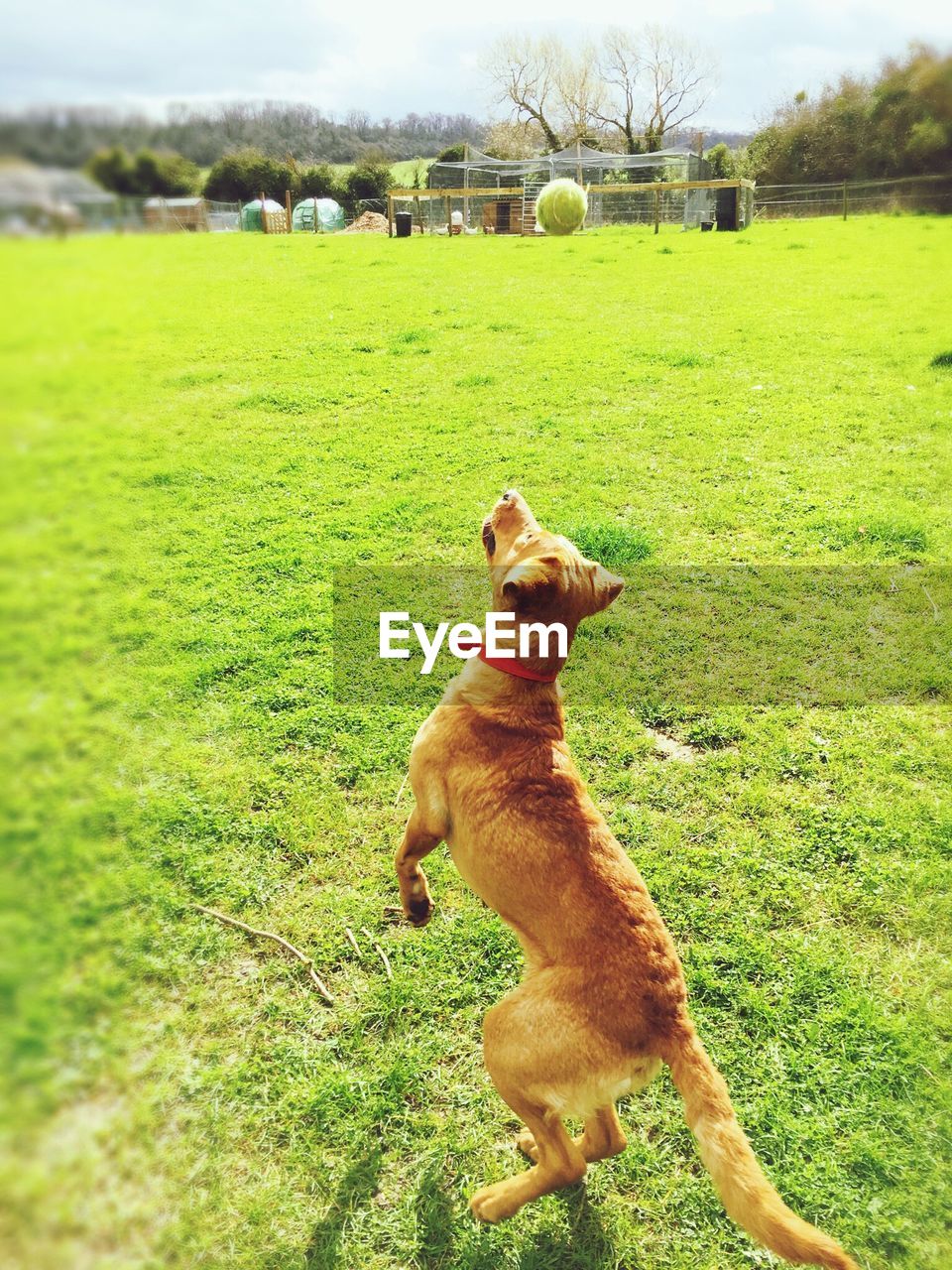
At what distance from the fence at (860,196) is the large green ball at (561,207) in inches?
166

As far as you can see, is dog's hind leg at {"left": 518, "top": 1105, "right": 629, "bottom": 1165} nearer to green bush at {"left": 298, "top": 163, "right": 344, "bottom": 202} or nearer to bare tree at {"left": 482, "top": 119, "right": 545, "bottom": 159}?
green bush at {"left": 298, "top": 163, "right": 344, "bottom": 202}

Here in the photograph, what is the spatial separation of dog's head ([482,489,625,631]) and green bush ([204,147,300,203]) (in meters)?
0.81

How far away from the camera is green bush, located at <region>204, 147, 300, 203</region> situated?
91 cm

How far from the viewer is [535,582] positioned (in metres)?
1.72

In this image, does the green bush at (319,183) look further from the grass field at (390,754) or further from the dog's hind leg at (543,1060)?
the dog's hind leg at (543,1060)

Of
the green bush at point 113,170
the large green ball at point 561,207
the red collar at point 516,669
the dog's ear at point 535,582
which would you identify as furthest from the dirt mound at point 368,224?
the large green ball at point 561,207

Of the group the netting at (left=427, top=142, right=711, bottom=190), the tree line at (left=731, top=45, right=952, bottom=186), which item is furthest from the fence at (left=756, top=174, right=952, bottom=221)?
the netting at (left=427, top=142, right=711, bottom=190)

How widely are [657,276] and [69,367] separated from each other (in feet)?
18.6

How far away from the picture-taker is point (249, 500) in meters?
5.45

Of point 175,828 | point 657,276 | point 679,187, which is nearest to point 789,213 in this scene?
point 679,187

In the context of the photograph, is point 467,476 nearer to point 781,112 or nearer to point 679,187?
point 679,187

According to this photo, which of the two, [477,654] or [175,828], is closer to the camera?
[477,654]

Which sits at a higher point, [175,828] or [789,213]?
[789,213]

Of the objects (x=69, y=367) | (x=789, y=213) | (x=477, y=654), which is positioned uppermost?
(x=789, y=213)
